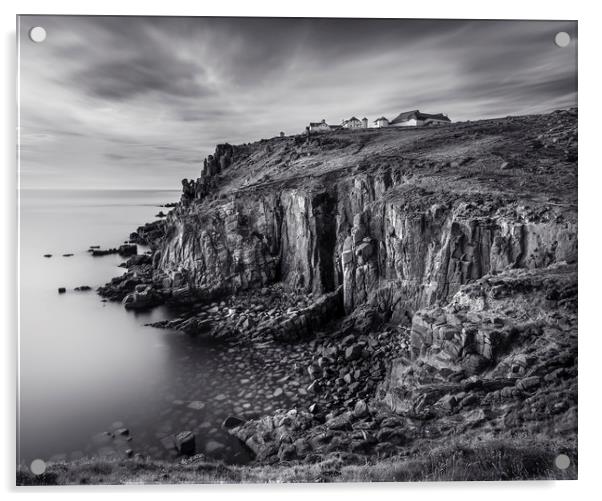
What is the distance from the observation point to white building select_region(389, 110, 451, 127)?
9703 mm

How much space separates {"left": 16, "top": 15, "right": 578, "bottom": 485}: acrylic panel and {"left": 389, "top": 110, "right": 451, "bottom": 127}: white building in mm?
43

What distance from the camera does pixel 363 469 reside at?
7812 mm

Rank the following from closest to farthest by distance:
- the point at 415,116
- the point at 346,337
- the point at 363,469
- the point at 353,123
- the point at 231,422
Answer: the point at 363,469
the point at 231,422
the point at 415,116
the point at 353,123
the point at 346,337

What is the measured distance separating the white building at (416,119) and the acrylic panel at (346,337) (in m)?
0.04

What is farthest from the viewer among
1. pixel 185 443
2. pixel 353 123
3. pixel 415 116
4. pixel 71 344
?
pixel 353 123

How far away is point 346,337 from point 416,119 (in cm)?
660

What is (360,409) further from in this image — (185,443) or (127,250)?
(127,250)

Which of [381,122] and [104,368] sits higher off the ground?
[381,122]

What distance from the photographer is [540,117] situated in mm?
9562

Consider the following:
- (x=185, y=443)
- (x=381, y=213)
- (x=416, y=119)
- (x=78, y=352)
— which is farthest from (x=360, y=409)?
(x=416, y=119)

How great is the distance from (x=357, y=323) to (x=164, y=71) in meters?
8.83

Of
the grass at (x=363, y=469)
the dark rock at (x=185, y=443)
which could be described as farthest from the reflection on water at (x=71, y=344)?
the dark rock at (x=185, y=443)

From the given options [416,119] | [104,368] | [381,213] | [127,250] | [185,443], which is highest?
[416,119]

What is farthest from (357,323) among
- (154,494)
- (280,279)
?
(154,494)
